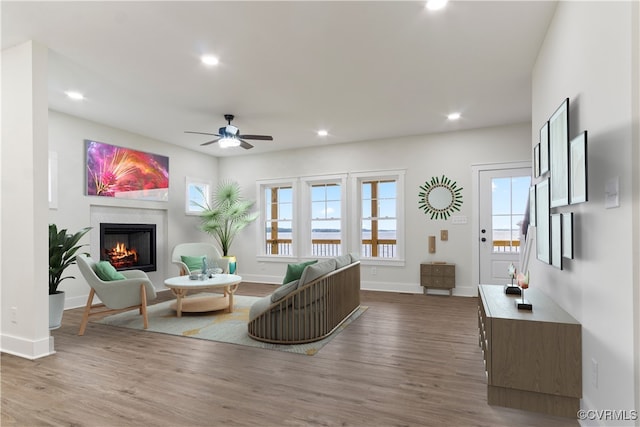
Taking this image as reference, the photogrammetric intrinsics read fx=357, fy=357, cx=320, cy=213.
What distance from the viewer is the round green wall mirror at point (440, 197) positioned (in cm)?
622

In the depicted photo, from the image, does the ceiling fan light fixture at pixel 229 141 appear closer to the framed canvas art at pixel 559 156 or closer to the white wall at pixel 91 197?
the white wall at pixel 91 197

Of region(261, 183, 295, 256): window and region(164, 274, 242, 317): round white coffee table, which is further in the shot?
region(261, 183, 295, 256): window

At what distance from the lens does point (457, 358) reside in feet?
10.6

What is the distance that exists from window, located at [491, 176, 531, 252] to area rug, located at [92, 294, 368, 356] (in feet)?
8.66

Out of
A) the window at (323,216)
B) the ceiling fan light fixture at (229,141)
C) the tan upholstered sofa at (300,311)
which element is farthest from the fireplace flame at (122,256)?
the tan upholstered sofa at (300,311)

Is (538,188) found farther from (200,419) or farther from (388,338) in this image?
(200,419)

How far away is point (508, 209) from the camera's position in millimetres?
5879

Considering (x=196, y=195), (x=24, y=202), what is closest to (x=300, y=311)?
(x=24, y=202)

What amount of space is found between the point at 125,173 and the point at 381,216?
4.66m

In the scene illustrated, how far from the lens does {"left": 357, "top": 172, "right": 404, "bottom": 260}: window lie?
21.9 ft

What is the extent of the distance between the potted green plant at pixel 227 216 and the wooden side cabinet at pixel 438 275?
3.55m

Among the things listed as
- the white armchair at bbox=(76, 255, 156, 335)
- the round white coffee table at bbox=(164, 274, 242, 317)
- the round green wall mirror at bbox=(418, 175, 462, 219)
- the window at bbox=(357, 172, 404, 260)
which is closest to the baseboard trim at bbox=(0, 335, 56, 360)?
the white armchair at bbox=(76, 255, 156, 335)

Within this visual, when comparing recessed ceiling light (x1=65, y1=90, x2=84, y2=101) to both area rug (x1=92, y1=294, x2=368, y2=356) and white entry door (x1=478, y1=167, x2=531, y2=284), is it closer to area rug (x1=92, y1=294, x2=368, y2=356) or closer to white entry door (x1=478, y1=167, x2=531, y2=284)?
area rug (x1=92, y1=294, x2=368, y2=356)

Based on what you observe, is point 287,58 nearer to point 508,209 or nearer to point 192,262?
point 192,262
